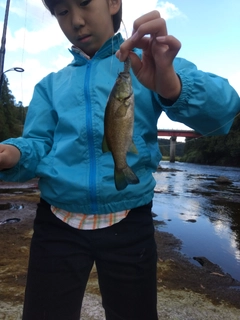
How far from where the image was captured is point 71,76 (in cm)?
229

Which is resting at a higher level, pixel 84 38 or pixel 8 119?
pixel 8 119

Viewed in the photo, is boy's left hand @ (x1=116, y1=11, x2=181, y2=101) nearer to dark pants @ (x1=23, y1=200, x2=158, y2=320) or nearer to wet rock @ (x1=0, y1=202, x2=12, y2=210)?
dark pants @ (x1=23, y1=200, x2=158, y2=320)

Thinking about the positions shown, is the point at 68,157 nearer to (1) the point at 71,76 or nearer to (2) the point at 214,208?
(1) the point at 71,76

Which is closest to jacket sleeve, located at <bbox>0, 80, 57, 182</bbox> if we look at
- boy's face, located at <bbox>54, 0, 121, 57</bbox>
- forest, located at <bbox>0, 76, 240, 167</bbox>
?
boy's face, located at <bbox>54, 0, 121, 57</bbox>

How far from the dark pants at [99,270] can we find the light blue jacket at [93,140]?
17 centimetres

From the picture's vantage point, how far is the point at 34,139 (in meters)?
2.24

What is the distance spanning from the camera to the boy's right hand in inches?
75.4

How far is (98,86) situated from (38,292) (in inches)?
53.6

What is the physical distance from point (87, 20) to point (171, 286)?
3.99 meters

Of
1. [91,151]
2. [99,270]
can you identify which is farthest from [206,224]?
[91,151]

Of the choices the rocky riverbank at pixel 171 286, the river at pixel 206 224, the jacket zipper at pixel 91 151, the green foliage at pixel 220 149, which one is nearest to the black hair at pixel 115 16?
the jacket zipper at pixel 91 151

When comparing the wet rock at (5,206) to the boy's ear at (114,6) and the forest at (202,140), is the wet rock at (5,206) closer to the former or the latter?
the boy's ear at (114,6)

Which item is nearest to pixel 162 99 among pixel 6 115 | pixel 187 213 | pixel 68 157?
pixel 68 157

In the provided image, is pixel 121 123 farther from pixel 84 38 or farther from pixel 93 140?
pixel 84 38
